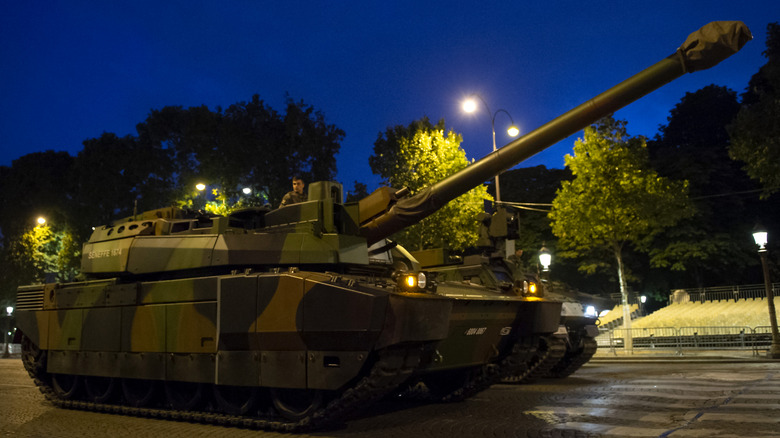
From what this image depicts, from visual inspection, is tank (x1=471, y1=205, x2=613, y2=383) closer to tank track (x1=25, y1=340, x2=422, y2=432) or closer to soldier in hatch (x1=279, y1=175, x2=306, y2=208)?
soldier in hatch (x1=279, y1=175, x2=306, y2=208)

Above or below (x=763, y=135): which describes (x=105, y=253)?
below

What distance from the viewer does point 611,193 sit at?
80.1 feet

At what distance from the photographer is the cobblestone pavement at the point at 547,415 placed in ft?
24.7

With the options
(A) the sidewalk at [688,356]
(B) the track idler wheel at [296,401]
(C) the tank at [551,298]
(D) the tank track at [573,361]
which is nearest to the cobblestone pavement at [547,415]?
(B) the track idler wheel at [296,401]

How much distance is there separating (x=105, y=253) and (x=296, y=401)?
4.06 m

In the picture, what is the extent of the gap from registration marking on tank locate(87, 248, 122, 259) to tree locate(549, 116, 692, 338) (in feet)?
60.8

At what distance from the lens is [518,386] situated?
13227mm

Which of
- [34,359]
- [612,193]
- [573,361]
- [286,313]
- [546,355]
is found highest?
[612,193]

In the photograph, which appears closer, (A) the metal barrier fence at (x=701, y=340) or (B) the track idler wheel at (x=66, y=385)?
(B) the track idler wheel at (x=66, y=385)

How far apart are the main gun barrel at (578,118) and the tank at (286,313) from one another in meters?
0.02

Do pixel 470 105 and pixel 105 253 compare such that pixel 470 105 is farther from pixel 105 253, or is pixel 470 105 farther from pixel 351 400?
pixel 351 400

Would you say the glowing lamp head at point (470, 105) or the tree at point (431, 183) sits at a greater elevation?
the glowing lamp head at point (470, 105)

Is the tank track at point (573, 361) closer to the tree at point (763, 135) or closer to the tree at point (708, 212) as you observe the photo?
the tree at point (763, 135)

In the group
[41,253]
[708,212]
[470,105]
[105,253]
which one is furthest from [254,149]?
[105,253]
